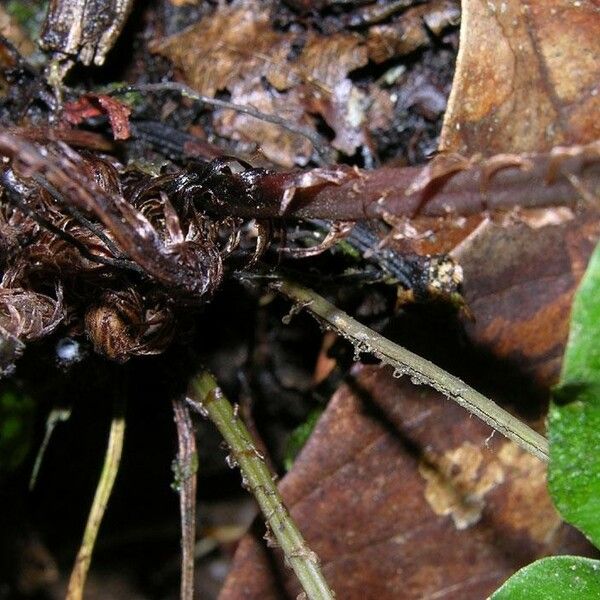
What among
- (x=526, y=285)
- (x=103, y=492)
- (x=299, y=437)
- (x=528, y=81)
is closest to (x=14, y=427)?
(x=103, y=492)

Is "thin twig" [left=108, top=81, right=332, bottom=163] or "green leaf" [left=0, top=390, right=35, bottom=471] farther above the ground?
"thin twig" [left=108, top=81, right=332, bottom=163]

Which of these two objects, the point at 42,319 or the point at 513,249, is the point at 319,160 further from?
the point at 42,319

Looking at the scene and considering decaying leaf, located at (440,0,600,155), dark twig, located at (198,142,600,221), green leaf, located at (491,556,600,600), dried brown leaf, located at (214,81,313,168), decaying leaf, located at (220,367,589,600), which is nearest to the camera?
dark twig, located at (198,142,600,221)

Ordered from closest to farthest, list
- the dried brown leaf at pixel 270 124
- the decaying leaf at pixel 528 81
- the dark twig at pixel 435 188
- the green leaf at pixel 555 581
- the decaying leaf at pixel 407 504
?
the dark twig at pixel 435 188, the green leaf at pixel 555 581, the decaying leaf at pixel 528 81, the decaying leaf at pixel 407 504, the dried brown leaf at pixel 270 124

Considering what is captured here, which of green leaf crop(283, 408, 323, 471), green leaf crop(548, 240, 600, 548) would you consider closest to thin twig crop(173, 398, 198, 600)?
green leaf crop(283, 408, 323, 471)

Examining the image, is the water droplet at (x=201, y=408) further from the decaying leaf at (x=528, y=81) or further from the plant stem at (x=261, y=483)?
the decaying leaf at (x=528, y=81)

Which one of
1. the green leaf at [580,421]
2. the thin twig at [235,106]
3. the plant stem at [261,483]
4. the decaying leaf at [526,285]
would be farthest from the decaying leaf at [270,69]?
the green leaf at [580,421]

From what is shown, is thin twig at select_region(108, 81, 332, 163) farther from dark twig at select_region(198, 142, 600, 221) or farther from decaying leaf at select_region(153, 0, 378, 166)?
dark twig at select_region(198, 142, 600, 221)
